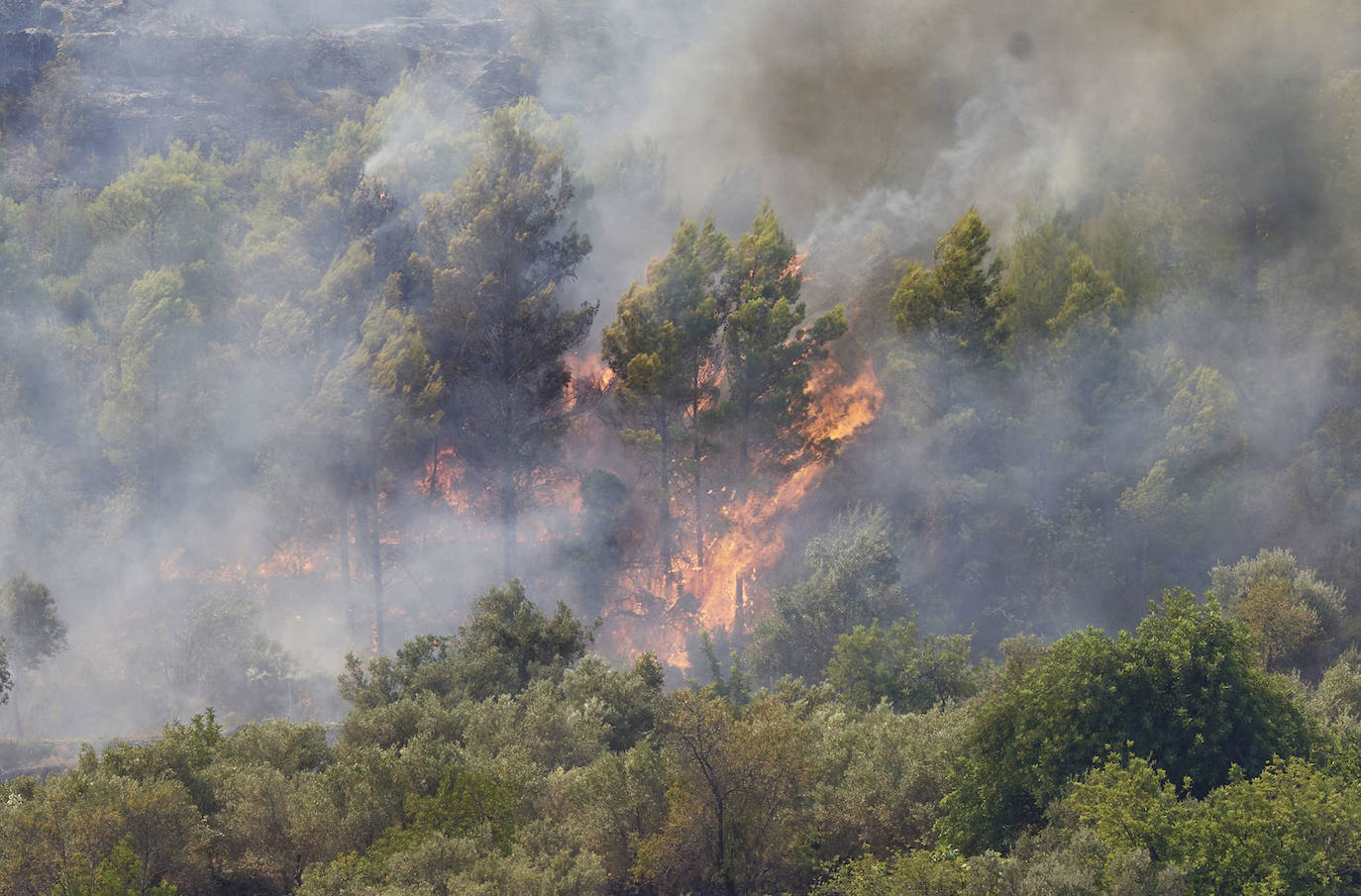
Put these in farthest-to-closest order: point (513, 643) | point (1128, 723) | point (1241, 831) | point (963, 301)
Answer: point (963, 301) < point (513, 643) < point (1128, 723) < point (1241, 831)

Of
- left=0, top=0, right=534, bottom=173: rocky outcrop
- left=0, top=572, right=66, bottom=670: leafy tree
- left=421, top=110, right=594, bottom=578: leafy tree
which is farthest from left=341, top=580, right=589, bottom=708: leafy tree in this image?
left=0, top=0, right=534, bottom=173: rocky outcrop

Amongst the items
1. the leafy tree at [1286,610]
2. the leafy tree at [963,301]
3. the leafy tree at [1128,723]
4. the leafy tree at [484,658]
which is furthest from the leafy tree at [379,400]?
the leafy tree at [1128,723]

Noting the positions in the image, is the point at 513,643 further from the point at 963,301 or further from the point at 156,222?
the point at 156,222

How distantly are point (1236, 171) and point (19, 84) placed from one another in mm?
70464

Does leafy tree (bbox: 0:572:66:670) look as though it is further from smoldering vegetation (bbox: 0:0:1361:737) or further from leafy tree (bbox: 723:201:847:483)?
leafy tree (bbox: 723:201:847:483)

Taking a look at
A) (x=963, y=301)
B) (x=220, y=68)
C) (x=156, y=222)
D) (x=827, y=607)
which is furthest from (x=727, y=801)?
(x=220, y=68)

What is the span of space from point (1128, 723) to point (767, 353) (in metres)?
34.7

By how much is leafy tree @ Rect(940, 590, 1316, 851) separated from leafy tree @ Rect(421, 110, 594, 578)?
37348 millimetres

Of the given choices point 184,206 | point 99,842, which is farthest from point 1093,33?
point 99,842

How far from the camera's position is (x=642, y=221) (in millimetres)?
73438

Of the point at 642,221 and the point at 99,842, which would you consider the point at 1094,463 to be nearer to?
the point at 642,221

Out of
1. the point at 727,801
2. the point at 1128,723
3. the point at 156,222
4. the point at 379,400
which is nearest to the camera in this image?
the point at 1128,723

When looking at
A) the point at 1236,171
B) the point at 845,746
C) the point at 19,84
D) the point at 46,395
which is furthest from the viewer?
the point at 19,84

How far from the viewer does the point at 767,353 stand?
6072 cm
